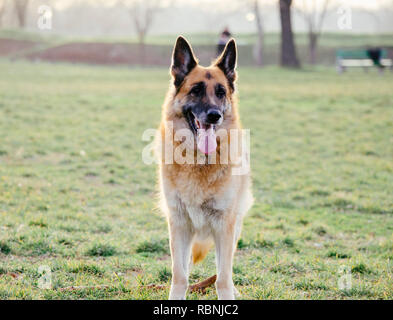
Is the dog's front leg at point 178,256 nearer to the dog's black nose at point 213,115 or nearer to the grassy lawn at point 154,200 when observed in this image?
the grassy lawn at point 154,200

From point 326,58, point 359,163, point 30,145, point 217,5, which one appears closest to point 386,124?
point 359,163

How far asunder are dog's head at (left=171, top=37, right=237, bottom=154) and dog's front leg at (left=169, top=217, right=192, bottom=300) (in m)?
0.75

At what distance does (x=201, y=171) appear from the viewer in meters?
4.19

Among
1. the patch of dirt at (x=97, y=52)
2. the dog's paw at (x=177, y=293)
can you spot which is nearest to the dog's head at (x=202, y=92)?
the dog's paw at (x=177, y=293)

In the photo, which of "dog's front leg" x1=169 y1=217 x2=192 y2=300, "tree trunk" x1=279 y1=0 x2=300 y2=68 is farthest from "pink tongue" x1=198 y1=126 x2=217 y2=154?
"tree trunk" x1=279 y1=0 x2=300 y2=68

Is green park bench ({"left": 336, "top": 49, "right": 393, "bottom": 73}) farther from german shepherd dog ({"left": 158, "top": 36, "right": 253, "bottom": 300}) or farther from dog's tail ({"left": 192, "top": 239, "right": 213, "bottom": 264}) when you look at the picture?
dog's tail ({"left": 192, "top": 239, "right": 213, "bottom": 264})

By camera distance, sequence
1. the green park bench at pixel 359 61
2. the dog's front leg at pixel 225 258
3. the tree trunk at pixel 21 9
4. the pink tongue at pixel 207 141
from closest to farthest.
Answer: the dog's front leg at pixel 225 258, the pink tongue at pixel 207 141, the green park bench at pixel 359 61, the tree trunk at pixel 21 9

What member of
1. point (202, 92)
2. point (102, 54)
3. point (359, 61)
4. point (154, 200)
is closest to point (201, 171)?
point (202, 92)

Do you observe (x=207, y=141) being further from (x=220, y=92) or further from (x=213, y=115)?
(x=220, y=92)

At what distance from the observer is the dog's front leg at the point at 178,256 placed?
4.16 meters

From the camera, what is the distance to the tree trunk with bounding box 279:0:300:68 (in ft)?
88.0

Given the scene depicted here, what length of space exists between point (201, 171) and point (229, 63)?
46.9 inches

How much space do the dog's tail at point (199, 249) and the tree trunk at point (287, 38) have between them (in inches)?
962

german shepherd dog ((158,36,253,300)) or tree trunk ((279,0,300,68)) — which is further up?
tree trunk ((279,0,300,68))
